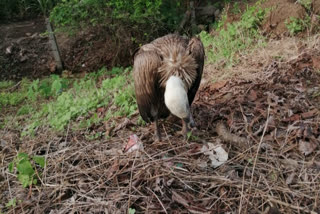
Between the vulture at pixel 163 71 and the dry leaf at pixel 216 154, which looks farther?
the vulture at pixel 163 71

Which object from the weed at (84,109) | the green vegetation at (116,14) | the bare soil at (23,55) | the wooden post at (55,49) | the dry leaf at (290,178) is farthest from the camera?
the bare soil at (23,55)

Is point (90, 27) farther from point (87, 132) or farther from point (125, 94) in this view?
point (87, 132)

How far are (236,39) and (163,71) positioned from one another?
301 centimetres

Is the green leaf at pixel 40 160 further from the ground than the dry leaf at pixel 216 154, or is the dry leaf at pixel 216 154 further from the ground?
the green leaf at pixel 40 160

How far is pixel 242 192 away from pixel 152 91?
132cm

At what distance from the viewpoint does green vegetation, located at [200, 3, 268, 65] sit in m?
4.99

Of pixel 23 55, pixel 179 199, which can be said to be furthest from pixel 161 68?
pixel 23 55

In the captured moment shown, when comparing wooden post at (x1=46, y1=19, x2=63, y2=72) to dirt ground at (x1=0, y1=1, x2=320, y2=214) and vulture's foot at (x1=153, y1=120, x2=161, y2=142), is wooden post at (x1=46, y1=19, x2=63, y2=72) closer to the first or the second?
dirt ground at (x1=0, y1=1, x2=320, y2=214)

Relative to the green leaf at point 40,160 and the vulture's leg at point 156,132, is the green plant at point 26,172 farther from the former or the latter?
the vulture's leg at point 156,132

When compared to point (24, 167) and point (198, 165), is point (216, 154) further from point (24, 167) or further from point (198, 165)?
point (24, 167)

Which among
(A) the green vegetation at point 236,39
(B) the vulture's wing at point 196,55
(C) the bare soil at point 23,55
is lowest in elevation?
(C) the bare soil at point 23,55

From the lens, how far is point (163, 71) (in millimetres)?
2828

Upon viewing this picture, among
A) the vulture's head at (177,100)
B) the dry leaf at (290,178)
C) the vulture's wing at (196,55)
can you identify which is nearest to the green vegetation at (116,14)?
the vulture's wing at (196,55)

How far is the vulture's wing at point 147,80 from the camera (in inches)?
112
